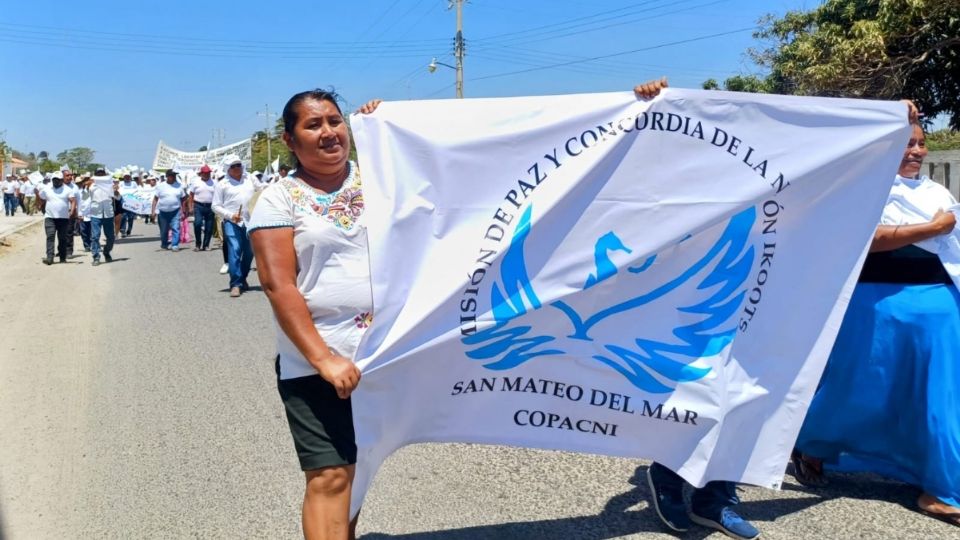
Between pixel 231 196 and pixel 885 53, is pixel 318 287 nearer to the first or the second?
pixel 231 196

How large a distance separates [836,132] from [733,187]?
53 cm

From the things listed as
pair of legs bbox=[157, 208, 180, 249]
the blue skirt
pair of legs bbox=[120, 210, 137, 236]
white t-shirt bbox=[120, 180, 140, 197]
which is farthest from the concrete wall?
pair of legs bbox=[120, 210, 137, 236]

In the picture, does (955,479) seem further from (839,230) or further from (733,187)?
(733,187)

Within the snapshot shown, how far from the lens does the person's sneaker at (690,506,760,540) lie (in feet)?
11.1

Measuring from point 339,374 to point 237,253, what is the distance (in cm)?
799

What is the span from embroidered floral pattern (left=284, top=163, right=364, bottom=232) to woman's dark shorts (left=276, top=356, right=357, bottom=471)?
0.55 m

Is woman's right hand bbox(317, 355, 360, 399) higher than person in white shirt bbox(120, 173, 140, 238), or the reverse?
person in white shirt bbox(120, 173, 140, 238)

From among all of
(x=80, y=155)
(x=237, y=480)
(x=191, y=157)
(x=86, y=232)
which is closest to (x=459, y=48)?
(x=191, y=157)

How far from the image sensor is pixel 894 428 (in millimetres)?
3779

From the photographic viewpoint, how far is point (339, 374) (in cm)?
262

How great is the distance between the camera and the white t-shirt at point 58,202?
14391mm

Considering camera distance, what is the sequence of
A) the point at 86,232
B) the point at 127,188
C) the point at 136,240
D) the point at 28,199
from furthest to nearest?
1. the point at 28,199
2. the point at 127,188
3. the point at 136,240
4. the point at 86,232

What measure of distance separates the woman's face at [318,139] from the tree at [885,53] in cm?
1387

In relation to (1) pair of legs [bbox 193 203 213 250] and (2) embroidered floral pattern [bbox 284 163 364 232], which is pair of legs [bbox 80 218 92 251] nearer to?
(1) pair of legs [bbox 193 203 213 250]
